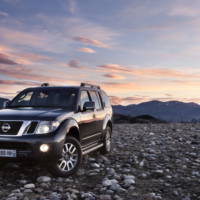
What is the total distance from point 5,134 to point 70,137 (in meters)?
1.40

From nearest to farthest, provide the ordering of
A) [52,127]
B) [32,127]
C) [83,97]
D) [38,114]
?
[32,127] < [52,127] < [38,114] < [83,97]

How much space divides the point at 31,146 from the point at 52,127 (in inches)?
23.4

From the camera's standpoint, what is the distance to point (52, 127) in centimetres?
711

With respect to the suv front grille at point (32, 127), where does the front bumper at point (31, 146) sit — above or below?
below

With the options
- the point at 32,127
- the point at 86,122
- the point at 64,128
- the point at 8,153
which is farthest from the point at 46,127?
the point at 86,122

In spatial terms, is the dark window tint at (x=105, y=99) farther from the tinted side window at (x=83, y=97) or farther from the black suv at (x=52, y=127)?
the tinted side window at (x=83, y=97)

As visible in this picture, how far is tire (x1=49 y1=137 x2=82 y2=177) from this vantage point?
7.22 metres

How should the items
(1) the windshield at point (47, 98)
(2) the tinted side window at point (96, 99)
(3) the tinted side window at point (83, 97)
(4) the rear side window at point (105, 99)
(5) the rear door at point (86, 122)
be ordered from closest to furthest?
(5) the rear door at point (86, 122), (1) the windshield at point (47, 98), (3) the tinted side window at point (83, 97), (2) the tinted side window at point (96, 99), (4) the rear side window at point (105, 99)

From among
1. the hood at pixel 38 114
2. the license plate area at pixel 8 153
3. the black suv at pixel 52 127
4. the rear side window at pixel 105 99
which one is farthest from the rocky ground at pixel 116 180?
the rear side window at pixel 105 99

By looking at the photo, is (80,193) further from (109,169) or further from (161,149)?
(161,149)

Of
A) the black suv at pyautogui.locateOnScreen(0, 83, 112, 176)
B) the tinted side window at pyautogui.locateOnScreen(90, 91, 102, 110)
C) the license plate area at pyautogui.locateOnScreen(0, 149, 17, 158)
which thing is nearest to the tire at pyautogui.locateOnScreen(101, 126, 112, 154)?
the black suv at pyautogui.locateOnScreen(0, 83, 112, 176)

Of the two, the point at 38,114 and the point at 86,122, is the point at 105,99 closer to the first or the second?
the point at 86,122

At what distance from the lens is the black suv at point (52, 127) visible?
6871 millimetres

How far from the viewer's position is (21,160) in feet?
22.5
